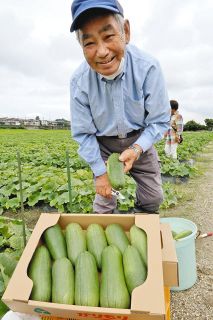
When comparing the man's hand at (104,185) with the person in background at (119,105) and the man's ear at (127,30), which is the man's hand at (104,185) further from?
the man's ear at (127,30)

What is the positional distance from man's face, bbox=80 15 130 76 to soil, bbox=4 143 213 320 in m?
2.16

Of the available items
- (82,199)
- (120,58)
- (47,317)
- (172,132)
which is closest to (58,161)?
(172,132)

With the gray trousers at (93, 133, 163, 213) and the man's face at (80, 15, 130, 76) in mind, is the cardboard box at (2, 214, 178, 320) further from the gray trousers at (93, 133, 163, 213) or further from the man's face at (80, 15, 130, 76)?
the gray trousers at (93, 133, 163, 213)

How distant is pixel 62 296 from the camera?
181 cm

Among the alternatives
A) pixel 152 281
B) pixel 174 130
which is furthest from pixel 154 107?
pixel 174 130

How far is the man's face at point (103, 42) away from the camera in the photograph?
7.84ft

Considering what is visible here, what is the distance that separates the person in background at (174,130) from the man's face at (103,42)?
8.11 meters

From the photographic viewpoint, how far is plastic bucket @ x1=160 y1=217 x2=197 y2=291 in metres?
3.05

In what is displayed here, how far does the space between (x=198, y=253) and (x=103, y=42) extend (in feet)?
9.13

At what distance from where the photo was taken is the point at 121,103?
2.97 m

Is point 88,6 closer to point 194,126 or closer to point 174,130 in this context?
point 174,130

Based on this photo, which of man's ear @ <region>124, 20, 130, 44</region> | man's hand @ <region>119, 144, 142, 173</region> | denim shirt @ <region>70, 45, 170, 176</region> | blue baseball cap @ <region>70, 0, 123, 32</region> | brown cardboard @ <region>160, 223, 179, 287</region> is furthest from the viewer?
denim shirt @ <region>70, 45, 170, 176</region>

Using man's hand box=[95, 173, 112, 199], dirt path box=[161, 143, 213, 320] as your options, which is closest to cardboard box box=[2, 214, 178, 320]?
man's hand box=[95, 173, 112, 199]

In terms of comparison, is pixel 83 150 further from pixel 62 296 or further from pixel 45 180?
pixel 45 180
